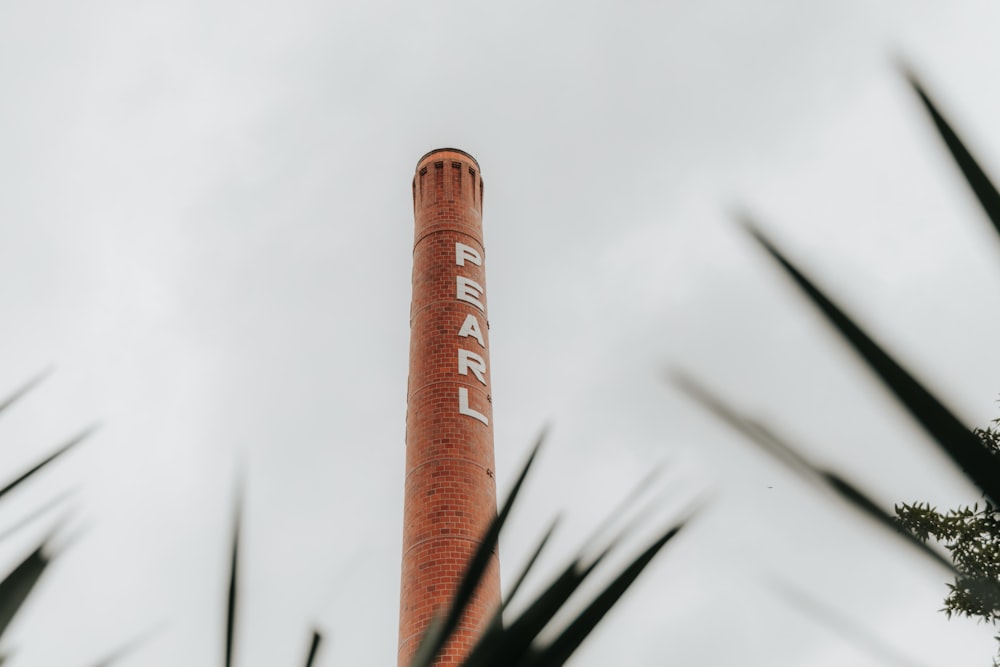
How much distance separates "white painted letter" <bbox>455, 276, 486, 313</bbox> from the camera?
39.1 feet

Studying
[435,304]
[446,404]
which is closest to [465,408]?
[446,404]

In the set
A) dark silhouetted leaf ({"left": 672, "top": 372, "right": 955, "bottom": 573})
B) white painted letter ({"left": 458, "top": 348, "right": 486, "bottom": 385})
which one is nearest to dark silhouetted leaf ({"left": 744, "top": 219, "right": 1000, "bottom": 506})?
dark silhouetted leaf ({"left": 672, "top": 372, "right": 955, "bottom": 573})

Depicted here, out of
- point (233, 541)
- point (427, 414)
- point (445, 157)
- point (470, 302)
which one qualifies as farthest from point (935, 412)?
point (445, 157)

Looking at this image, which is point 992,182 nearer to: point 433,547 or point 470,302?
point 433,547

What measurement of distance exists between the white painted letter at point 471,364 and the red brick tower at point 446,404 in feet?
0.05

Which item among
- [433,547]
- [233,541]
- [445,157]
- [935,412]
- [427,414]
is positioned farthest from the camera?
[445,157]

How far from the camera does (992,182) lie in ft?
1.18

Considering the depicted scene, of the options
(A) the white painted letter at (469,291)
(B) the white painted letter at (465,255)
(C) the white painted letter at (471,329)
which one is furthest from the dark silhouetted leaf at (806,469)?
(B) the white painted letter at (465,255)

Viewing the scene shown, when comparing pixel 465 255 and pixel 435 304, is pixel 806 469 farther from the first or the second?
pixel 465 255

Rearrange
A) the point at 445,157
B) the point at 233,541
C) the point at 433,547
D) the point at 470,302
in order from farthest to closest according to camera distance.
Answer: the point at 445,157, the point at 470,302, the point at 433,547, the point at 233,541

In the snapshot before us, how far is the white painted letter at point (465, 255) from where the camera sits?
40.4ft

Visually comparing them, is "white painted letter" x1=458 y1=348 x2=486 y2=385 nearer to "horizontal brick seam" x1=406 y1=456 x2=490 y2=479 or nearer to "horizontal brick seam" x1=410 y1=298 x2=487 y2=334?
"horizontal brick seam" x1=410 y1=298 x2=487 y2=334

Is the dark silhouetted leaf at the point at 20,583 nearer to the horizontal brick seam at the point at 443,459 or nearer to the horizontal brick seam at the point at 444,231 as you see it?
the horizontal brick seam at the point at 443,459

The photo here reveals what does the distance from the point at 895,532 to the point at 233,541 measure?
30 centimetres
